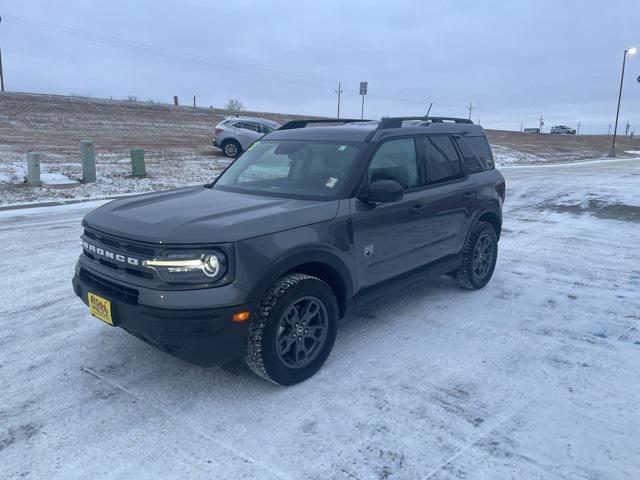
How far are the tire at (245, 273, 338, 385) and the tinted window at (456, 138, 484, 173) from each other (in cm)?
258

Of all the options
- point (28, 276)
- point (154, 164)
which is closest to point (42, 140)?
point (154, 164)

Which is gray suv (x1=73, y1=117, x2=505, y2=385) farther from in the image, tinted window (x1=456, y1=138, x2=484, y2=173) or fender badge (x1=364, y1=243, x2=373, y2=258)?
tinted window (x1=456, y1=138, x2=484, y2=173)

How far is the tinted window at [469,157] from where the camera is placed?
5.38 metres

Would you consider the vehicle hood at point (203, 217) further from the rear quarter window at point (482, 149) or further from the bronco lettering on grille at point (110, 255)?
the rear quarter window at point (482, 149)

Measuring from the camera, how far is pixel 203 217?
11.1ft

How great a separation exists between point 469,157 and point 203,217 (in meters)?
3.27

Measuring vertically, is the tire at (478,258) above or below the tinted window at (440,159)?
below

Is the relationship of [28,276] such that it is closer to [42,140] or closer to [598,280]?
[598,280]

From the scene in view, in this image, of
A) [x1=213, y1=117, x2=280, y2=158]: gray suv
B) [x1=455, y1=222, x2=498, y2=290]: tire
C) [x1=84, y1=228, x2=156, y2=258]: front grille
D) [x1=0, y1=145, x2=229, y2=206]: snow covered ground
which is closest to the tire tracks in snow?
[x1=84, y1=228, x2=156, y2=258]: front grille

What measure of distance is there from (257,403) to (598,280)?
15.3 feet

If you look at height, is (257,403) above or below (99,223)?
below

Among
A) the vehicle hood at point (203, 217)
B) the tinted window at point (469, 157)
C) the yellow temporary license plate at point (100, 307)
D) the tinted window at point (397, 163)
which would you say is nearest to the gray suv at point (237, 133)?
the tinted window at point (469, 157)

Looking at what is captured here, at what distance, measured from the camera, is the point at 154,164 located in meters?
17.9

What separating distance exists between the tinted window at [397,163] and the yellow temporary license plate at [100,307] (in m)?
2.17
